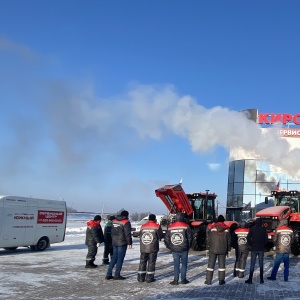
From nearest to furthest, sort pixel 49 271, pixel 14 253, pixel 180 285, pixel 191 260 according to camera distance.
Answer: pixel 180 285 → pixel 49 271 → pixel 191 260 → pixel 14 253

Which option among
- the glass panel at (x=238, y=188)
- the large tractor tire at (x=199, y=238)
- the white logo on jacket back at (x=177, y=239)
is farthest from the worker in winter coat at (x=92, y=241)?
the glass panel at (x=238, y=188)

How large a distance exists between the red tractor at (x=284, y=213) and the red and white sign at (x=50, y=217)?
901 cm

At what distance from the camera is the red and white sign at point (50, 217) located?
58.5ft

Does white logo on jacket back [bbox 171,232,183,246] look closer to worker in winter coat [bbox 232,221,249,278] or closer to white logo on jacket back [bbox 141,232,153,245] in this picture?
white logo on jacket back [bbox 141,232,153,245]

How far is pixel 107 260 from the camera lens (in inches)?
532

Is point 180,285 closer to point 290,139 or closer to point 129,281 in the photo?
point 129,281

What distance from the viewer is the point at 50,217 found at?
60.2ft

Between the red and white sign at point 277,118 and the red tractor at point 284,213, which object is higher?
the red and white sign at point 277,118

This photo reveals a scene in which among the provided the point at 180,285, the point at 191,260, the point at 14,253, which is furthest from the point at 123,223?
the point at 14,253

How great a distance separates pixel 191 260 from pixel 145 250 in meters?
5.48

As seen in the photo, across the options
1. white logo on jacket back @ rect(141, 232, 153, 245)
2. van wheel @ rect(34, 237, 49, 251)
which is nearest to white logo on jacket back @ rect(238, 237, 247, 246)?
white logo on jacket back @ rect(141, 232, 153, 245)

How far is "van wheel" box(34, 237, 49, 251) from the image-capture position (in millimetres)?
17873

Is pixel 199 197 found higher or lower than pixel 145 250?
higher

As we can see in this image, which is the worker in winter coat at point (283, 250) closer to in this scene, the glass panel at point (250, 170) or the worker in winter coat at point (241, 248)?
the worker in winter coat at point (241, 248)
